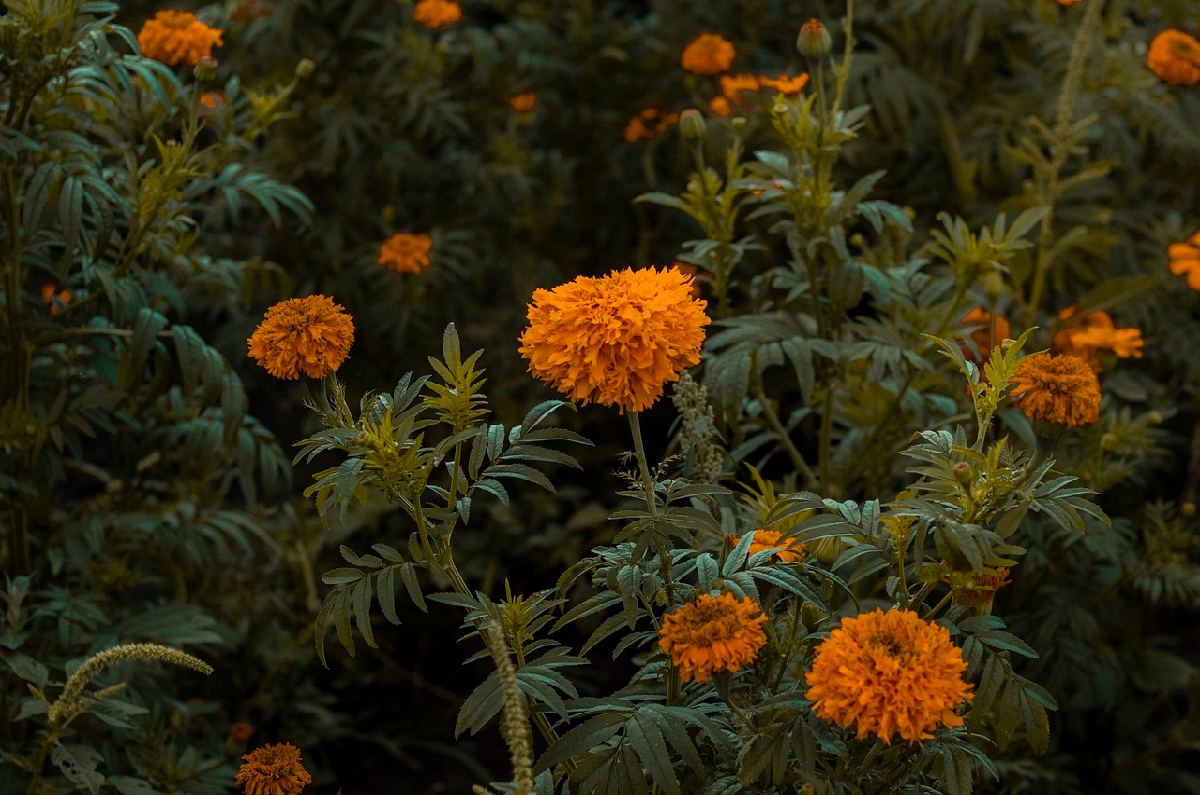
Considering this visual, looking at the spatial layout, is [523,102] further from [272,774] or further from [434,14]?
[272,774]

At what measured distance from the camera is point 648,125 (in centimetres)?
335

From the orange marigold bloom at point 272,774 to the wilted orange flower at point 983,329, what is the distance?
143 cm

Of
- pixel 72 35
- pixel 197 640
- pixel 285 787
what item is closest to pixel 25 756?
pixel 197 640

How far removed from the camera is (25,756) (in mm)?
1938

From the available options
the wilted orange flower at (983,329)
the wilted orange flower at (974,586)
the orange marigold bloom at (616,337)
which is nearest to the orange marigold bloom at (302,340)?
the orange marigold bloom at (616,337)

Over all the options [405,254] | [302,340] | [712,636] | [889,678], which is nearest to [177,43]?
[405,254]

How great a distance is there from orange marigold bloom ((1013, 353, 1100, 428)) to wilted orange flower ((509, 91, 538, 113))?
2.04 metres

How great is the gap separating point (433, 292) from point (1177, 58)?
69.5 inches

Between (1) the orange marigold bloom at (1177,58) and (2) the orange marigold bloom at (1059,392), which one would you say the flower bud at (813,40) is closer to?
(2) the orange marigold bloom at (1059,392)


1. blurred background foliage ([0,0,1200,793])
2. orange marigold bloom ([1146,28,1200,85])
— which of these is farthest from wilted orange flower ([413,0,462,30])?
orange marigold bloom ([1146,28,1200,85])

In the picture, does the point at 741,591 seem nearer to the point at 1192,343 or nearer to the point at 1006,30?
the point at 1192,343

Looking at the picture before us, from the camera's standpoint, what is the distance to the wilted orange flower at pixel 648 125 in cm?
333

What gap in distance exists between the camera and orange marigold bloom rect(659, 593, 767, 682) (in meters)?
1.26

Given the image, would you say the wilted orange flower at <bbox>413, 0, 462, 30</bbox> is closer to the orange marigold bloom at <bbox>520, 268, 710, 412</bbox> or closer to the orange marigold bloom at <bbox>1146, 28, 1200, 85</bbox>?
the orange marigold bloom at <bbox>1146, 28, 1200, 85</bbox>
